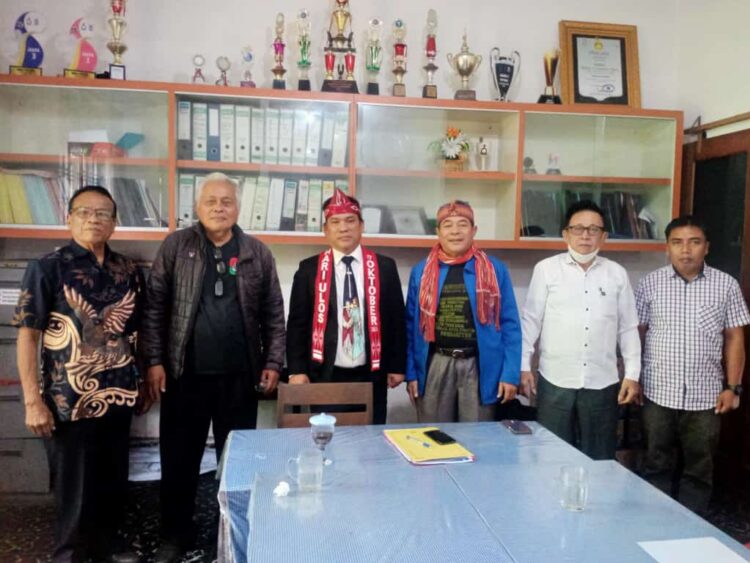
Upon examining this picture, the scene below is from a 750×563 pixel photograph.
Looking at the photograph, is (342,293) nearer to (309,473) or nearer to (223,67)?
(309,473)

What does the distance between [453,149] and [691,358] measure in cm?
154

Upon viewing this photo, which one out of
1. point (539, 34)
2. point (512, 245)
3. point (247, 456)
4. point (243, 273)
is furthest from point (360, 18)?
point (247, 456)

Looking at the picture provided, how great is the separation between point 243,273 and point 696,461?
2.08m

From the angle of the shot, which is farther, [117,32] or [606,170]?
[606,170]

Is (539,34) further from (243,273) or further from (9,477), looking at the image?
(9,477)

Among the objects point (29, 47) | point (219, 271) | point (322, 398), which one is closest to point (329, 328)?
point (322, 398)

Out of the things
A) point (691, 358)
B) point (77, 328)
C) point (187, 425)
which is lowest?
point (187, 425)

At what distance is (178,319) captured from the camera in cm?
215

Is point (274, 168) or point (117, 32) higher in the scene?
point (117, 32)

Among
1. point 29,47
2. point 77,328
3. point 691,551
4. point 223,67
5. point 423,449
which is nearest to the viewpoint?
point 691,551

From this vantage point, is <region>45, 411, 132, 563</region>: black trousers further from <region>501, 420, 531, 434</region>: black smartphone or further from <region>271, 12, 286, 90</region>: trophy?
<region>271, 12, 286, 90</region>: trophy

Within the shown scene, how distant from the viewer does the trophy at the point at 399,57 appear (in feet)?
9.93

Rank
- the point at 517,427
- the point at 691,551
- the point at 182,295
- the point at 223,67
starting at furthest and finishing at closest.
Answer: the point at 223,67
the point at 182,295
the point at 517,427
the point at 691,551

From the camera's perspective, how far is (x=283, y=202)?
297 centimetres
